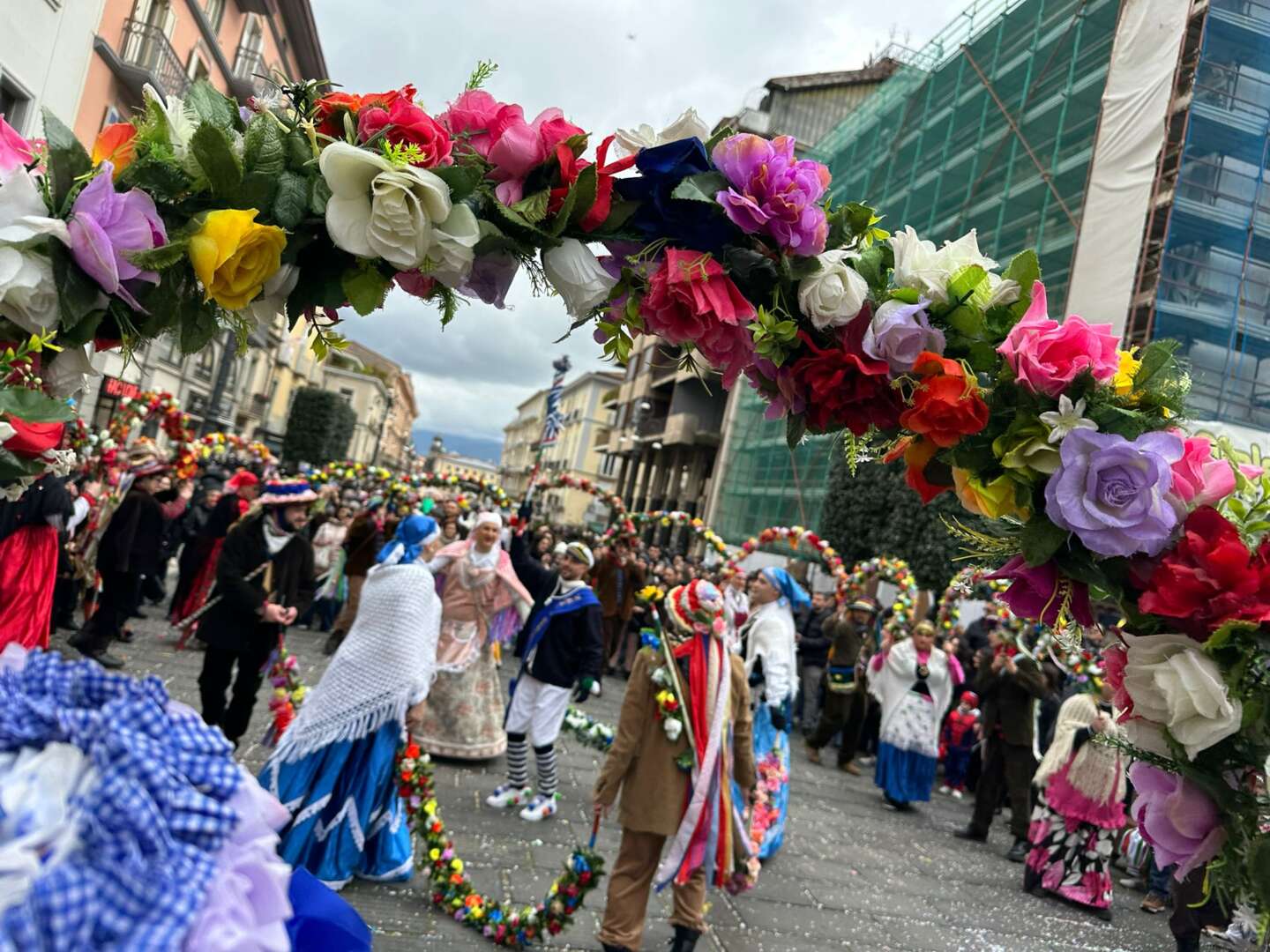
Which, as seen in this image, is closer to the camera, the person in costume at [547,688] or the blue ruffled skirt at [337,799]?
the blue ruffled skirt at [337,799]

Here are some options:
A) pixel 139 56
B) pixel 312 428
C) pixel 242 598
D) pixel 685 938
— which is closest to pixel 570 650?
pixel 242 598

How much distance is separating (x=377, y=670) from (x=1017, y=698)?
21.2ft

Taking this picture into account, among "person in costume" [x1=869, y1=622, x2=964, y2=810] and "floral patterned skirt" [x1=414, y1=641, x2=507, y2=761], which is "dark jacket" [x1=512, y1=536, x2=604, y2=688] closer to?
"floral patterned skirt" [x1=414, y1=641, x2=507, y2=761]

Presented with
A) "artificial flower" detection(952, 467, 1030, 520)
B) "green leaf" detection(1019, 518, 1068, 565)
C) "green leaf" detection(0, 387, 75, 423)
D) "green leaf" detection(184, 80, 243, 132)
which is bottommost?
"green leaf" detection(0, 387, 75, 423)

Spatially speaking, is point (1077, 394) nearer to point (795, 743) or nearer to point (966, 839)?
point (966, 839)

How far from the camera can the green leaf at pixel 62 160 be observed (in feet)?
5.90

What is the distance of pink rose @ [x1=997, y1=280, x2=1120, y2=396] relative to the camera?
6.35 feet

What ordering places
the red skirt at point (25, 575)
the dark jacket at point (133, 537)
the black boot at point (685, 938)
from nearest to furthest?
1. the red skirt at point (25, 575)
2. the black boot at point (685, 938)
3. the dark jacket at point (133, 537)

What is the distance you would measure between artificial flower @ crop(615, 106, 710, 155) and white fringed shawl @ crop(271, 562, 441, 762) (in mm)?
3618

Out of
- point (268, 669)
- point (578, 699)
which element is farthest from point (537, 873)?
point (268, 669)

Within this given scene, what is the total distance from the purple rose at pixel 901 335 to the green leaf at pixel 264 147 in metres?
1.28

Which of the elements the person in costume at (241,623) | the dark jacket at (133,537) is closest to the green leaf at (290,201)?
the person in costume at (241,623)

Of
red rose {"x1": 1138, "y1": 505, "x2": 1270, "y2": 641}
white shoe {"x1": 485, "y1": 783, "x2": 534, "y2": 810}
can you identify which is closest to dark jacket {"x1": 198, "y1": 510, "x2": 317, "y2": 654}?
white shoe {"x1": 485, "y1": 783, "x2": 534, "y2": 810}

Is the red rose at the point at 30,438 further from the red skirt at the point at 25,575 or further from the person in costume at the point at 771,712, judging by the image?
the person in costume at the point at 771,712
